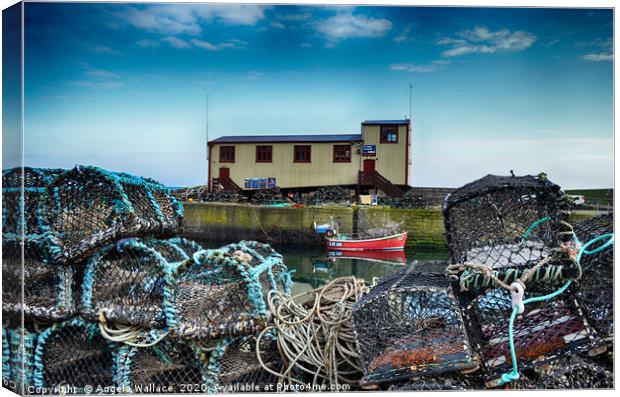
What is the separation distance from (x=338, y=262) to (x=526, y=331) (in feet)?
29.9

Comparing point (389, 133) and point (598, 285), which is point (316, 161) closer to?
point (389, 133)

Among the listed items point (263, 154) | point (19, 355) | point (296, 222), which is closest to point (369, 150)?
point (263, 154)

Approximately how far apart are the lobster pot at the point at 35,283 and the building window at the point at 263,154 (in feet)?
17.6

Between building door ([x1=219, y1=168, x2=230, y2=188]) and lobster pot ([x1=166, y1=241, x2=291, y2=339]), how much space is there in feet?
21.6

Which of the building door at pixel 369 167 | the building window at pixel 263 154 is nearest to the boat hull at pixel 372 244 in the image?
the building door at pixel 369 167

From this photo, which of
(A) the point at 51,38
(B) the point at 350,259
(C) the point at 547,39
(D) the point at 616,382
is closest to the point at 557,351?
(D) the point at 616,382

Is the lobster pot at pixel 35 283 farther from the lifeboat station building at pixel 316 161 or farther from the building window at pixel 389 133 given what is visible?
the building window at pixel 389 133

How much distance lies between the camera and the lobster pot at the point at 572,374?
2.28m

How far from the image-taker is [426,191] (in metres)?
9.80

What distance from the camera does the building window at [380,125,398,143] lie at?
705cm

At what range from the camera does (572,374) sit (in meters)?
2.33

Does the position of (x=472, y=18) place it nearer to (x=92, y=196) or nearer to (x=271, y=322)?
(x=271, y=322)

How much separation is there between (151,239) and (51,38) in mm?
1155

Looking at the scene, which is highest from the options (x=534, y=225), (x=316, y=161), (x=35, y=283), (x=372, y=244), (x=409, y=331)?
(x=316, y=161)
